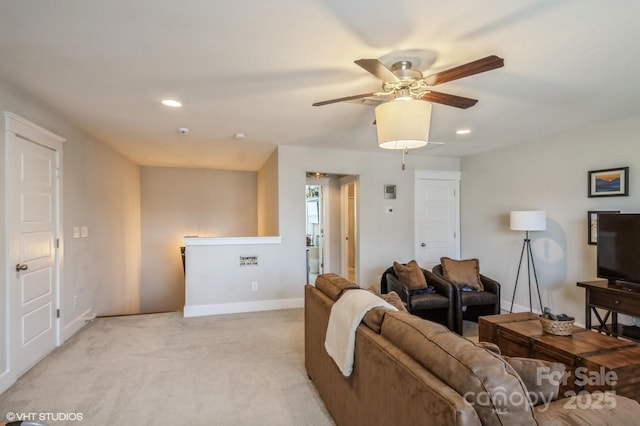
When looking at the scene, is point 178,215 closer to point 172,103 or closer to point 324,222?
point 324,222

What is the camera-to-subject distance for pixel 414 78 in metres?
2.10

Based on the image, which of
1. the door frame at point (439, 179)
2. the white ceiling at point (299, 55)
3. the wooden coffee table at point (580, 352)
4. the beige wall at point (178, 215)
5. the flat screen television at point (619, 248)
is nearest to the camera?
the white ceiling at point (299, 55)

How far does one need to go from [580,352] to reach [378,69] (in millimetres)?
2187

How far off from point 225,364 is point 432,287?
2.43m

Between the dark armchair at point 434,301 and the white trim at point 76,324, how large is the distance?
142 inches

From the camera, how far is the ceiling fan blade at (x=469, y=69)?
1661 mm

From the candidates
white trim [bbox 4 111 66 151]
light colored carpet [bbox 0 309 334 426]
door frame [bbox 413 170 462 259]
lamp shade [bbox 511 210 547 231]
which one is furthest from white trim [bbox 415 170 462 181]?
white trim [bbox 4 111 66 151]

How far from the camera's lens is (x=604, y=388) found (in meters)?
1.90

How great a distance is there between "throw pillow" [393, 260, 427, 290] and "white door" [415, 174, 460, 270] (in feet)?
4.91

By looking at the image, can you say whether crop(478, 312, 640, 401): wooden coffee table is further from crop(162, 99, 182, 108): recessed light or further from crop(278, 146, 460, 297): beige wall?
crop(162, 99, 182, 108): recessed light

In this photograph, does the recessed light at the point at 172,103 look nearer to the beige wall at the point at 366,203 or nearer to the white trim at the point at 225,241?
the beige wall at the point at 366,203

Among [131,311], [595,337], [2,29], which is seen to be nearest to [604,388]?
[595,337]

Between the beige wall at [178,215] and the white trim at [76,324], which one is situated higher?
the beige wall at [178,215]

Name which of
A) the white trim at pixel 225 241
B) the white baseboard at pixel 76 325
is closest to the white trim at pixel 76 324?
the white baseboard at pixel 76 325
